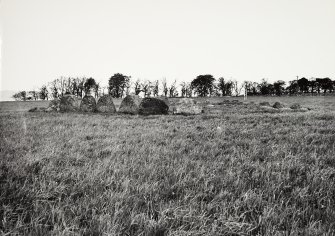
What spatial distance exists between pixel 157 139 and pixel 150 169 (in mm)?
2655

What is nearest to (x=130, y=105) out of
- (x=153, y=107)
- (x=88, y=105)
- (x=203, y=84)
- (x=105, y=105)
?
(x=153, y=107)

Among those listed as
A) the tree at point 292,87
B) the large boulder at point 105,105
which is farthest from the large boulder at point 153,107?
the tree at point 292,87

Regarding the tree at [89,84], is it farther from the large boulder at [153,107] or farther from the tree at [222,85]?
the large boulder at [153,107]

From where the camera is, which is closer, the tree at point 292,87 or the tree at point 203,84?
the tree at point 292,87

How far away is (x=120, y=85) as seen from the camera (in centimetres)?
9194

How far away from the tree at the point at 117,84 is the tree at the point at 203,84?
2941 centimetres

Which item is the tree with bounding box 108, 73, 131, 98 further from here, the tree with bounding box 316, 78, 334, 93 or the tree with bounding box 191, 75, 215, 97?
the tree with bounding box 316, 78, 334, 93

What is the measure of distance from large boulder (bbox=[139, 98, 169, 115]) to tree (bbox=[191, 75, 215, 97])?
81.2m

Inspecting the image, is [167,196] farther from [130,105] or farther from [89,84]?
[89,84]

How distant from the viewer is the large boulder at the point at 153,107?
16562 millimetres

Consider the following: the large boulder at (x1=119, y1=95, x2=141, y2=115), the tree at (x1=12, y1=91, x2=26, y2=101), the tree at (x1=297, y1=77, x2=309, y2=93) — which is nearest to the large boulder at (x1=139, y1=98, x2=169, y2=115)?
the large boulder at (x1=119, y1=95, x2=141, y2=115)

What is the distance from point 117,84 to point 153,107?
77.8m

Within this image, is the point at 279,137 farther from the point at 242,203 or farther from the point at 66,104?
the point at 66,104

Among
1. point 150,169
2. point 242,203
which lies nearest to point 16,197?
point 150,169
